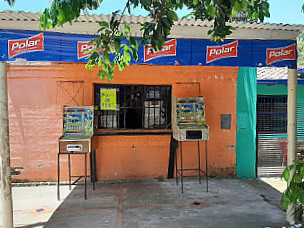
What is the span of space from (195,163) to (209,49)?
10.6 feet

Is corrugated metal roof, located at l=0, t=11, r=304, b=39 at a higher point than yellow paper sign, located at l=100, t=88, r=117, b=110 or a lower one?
higher

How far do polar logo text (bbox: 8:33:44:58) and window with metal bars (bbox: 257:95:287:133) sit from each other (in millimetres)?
5487

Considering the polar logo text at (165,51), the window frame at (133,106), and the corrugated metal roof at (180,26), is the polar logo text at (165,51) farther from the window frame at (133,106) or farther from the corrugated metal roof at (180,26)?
the window frame at (133,106)

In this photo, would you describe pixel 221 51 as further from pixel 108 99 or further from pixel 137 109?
pixel 108 99

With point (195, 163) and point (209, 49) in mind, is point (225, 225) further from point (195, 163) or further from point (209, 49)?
point (209, 49)

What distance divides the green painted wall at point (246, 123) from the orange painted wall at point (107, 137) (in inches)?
6.3

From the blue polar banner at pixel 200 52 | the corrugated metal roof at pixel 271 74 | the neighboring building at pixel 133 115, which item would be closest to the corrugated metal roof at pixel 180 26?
the blue polar banner at pixel 200 52

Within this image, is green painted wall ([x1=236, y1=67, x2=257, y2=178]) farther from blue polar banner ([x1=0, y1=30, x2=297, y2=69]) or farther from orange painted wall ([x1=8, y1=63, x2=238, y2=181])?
blue polar banner ([x1=0, y1=30, x2=297, y2=69])

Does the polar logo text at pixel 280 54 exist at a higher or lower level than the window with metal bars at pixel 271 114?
higher

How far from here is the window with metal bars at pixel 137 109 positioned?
6.39 meters

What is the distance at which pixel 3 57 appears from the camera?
4023 mm

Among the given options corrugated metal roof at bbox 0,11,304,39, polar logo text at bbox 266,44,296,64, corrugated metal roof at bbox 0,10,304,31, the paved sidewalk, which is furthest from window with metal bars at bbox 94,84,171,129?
polar logo text at bbox 266,44,296,64

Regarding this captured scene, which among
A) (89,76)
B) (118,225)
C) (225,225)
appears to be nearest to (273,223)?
(225,225)

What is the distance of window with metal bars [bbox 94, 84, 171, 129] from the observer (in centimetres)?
639
